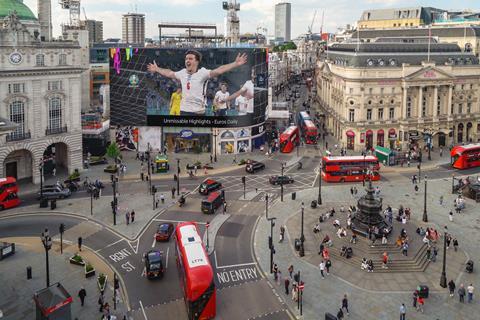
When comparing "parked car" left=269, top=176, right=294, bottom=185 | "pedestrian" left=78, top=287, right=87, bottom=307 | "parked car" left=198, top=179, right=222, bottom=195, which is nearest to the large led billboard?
"parked car" left=269, top=176, right=294, bottom=185

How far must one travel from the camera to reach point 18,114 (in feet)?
245

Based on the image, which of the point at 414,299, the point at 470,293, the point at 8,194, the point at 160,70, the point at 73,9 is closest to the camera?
the point at 414,299

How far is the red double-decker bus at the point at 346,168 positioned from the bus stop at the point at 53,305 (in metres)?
50.7

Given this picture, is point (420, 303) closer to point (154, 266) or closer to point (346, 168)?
point (154, 266)

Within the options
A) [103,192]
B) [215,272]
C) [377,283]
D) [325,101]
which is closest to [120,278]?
[215,272]

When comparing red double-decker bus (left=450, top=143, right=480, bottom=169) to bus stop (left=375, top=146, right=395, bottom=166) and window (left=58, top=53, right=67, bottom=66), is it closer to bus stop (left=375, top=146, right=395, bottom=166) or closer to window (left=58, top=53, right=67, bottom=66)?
bus stop (left=375, top=146, right=395, bottom=166)

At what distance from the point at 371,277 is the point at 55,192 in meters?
44.2

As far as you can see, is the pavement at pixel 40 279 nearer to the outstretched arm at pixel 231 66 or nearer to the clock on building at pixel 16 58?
the clock on building at pixel 16 58

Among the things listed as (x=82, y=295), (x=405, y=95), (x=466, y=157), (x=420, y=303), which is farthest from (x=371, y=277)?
(x=405, y=95)

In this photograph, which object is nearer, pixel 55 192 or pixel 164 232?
pixel 164 232

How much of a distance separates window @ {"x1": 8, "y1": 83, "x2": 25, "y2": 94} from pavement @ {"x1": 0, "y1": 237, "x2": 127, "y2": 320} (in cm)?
2608

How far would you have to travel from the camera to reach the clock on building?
72875 millimetres

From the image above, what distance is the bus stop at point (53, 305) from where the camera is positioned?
117 ft

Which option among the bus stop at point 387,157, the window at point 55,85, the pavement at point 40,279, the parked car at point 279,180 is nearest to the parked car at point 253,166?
the parked car at point 279,180
